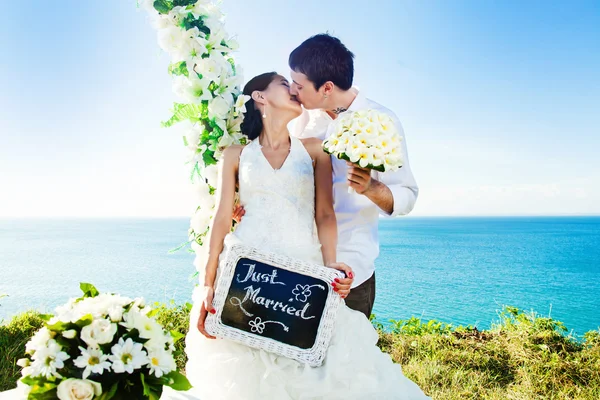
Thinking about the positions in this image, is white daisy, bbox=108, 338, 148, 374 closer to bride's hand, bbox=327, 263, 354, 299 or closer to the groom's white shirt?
bride's hand, bbox=327, 263, 354, 299

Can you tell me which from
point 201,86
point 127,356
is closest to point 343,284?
point 127,356

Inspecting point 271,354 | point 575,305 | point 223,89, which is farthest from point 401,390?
point 575,305

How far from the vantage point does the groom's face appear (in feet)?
11.8

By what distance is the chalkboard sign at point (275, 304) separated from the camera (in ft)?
9.38

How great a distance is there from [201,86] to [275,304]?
191 cm

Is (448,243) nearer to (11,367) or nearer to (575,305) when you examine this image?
(575,305)

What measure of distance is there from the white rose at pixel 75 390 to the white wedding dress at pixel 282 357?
0.97 m

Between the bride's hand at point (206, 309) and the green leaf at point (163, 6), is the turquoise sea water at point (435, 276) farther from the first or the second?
the bride's hand at point (206, 309)

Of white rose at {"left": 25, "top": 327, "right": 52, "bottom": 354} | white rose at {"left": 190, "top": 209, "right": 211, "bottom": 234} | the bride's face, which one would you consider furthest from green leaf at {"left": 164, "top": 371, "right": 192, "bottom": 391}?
the bride's face

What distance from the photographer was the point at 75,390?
6.64 feet

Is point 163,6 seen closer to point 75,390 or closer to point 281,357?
point 281,357

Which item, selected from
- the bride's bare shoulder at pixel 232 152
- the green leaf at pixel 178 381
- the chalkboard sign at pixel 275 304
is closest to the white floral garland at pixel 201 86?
the bride's bare shoulder at pixel 232 152

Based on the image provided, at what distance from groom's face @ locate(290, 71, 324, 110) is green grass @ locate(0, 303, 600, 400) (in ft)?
9.16

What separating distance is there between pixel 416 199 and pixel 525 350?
12.5 ft
